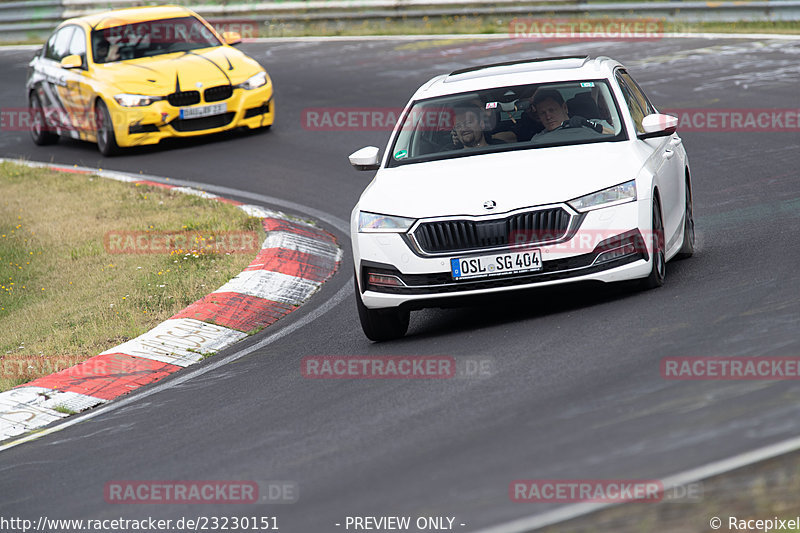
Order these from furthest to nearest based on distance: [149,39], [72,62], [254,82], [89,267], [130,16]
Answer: [130,16]
[149,39]
[72,62]
[254,82]
[89,267]

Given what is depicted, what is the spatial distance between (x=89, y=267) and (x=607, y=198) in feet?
18.0

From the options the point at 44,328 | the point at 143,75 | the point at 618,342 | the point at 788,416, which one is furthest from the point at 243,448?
the point at 143,75

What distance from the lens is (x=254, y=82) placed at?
16.2 meters

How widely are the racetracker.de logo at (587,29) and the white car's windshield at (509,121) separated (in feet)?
43.2

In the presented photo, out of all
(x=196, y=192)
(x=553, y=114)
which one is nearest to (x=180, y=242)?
(x=196, y=192)

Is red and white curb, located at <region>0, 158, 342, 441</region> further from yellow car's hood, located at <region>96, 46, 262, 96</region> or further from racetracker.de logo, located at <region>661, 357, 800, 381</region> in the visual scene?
yellow car's hood, located at <region>96, 46, 262, 96</region>

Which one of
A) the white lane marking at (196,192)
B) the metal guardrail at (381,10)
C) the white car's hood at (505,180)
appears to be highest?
the white car's hood at (505,180)

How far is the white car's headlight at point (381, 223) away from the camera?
737 centimetres

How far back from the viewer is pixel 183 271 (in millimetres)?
10422

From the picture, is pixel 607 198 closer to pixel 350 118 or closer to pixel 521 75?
pixel 521 75

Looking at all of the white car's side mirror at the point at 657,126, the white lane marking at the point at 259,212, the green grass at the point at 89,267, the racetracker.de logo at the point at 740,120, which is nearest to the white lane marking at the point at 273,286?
the green grass at the point at 89,267

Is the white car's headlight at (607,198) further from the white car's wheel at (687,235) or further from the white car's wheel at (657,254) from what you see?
the white car's wheel at (687,235)

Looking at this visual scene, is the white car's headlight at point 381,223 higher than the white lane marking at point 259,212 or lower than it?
higher

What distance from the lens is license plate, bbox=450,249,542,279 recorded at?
7117 millimetres
